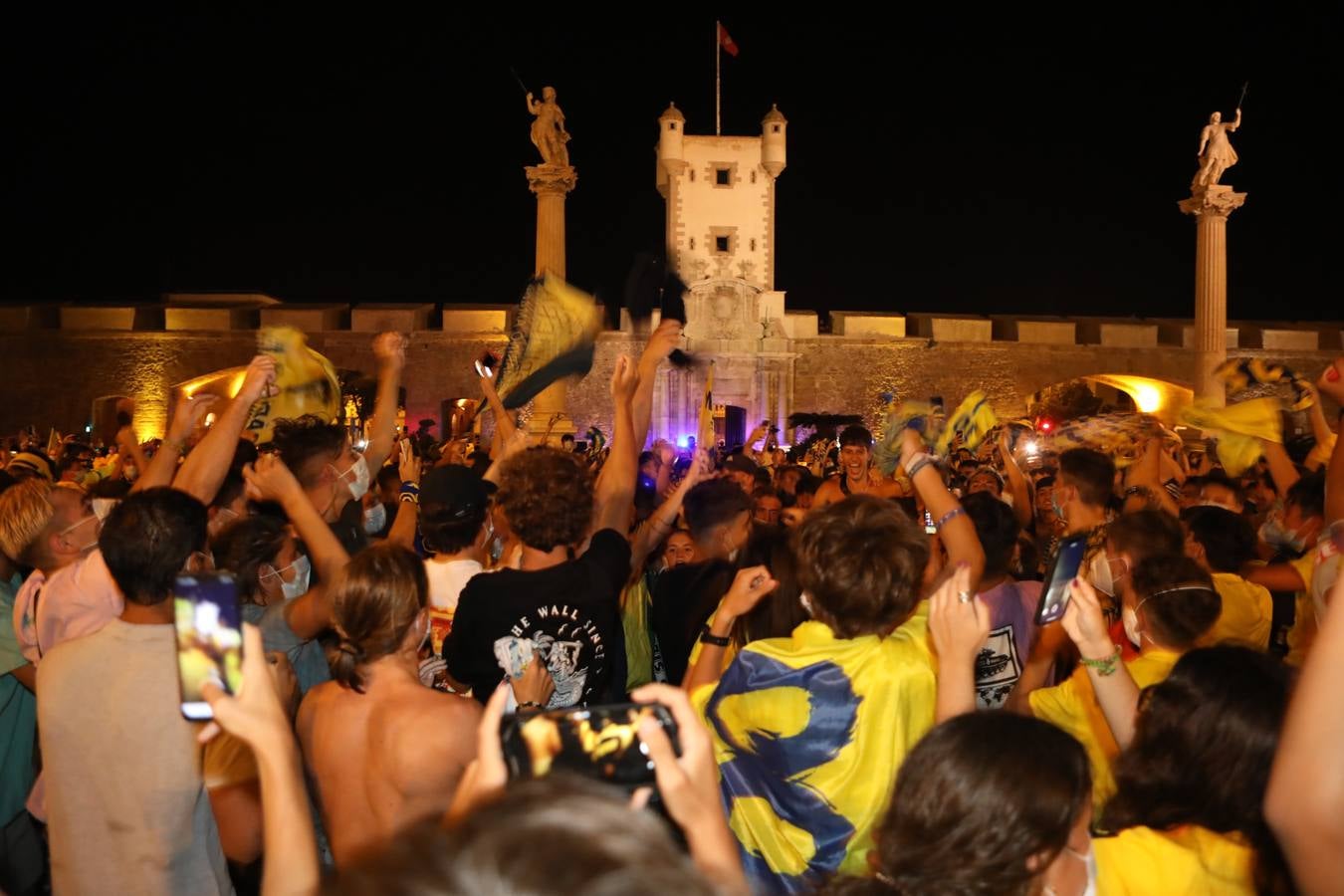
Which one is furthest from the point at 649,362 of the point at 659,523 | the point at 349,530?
the point at 349,530

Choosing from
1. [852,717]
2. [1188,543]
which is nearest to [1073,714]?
[852,717]

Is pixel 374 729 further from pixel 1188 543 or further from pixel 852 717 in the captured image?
pixel 1188 543

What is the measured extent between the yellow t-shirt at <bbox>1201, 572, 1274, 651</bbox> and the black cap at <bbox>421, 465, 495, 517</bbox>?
8.53 feet

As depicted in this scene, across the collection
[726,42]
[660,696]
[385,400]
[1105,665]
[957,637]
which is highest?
[726,42]

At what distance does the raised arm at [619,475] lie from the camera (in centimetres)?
397

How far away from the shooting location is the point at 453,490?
416 cm

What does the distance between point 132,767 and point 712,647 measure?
147 cm

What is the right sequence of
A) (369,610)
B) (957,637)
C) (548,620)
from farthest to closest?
1. (548,620)
2. (369,610)
3. (957,637)

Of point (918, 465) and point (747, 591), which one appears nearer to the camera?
point (747, 591)

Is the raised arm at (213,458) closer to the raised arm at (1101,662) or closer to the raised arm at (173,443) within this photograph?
the raised arm at (173,443)

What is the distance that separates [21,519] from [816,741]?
3097 millimetres

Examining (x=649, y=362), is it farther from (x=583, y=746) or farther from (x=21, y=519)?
(x=583, y=746)

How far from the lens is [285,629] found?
11.6ft

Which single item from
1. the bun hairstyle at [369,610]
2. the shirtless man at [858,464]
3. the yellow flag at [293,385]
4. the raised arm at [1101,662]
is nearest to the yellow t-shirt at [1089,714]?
the raised arm at [1101,662]
